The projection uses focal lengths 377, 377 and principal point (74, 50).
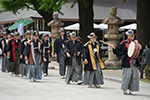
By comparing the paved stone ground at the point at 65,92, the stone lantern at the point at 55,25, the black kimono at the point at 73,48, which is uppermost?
the stone lantern at the point at 55,25

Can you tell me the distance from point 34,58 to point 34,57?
39mm

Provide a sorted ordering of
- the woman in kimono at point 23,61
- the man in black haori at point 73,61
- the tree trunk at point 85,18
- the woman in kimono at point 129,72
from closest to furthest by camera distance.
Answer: the woman in kimono at point 129,72, the man in black haori at point 73,61, the woman in kimono at point 23,61, the tree trunk at point 85,18

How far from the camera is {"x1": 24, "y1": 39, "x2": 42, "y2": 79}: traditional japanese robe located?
1360cm

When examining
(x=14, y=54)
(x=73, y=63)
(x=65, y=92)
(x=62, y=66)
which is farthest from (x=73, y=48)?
(x=14, y=54)

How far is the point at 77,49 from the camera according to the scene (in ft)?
43.2

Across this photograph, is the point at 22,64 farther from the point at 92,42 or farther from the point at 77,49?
the point at 92,42

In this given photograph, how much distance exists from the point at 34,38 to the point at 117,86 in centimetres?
358

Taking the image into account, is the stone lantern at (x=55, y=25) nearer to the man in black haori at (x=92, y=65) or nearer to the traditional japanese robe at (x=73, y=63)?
the traditional japanese robe at (x=73, y=63)

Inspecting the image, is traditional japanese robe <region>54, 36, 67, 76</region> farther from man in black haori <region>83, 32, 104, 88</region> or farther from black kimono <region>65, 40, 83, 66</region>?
man in black haori <region>83, 32, 104, 88</region>

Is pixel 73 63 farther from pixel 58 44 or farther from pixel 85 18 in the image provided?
pixel 85 18

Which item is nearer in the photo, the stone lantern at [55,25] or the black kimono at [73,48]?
the black kimono at [73,48]

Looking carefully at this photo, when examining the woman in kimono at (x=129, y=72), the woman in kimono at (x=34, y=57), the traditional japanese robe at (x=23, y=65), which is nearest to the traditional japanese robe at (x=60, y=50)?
the traditional japanese robe at (x=23, y=65)

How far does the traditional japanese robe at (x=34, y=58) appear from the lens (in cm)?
1360

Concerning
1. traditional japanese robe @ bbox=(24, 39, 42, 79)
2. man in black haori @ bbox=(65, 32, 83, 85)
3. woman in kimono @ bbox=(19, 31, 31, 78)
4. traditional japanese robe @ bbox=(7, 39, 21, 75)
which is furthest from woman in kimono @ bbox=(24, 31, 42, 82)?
traditional japanese robe @ bbox=(7, 39, 21, 75)
